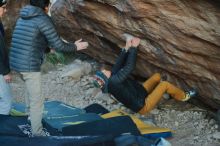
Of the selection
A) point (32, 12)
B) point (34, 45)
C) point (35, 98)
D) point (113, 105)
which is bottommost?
point (113, 105)

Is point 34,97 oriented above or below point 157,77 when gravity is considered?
above

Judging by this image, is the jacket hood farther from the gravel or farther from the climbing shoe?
the climbing shoe

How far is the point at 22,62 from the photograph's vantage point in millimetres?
6191

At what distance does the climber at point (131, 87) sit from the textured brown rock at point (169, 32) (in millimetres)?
189

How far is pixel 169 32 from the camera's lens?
6.71m

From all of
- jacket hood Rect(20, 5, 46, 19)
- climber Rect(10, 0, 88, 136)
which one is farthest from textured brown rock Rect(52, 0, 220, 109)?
jacket hood Rect(20, 5, 46, 19)

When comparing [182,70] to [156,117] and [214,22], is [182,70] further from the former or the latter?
[214,22]

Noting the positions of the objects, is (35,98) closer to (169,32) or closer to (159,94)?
(169,32)

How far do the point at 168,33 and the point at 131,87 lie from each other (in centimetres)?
121

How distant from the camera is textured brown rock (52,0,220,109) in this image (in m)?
6.20

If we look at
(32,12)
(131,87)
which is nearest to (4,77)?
(32,12)

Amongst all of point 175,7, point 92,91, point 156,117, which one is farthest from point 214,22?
point 92,91

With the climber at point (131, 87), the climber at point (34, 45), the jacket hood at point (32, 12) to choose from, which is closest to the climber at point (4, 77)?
the climber at point (34, 45)

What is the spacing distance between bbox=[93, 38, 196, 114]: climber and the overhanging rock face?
19 cm
